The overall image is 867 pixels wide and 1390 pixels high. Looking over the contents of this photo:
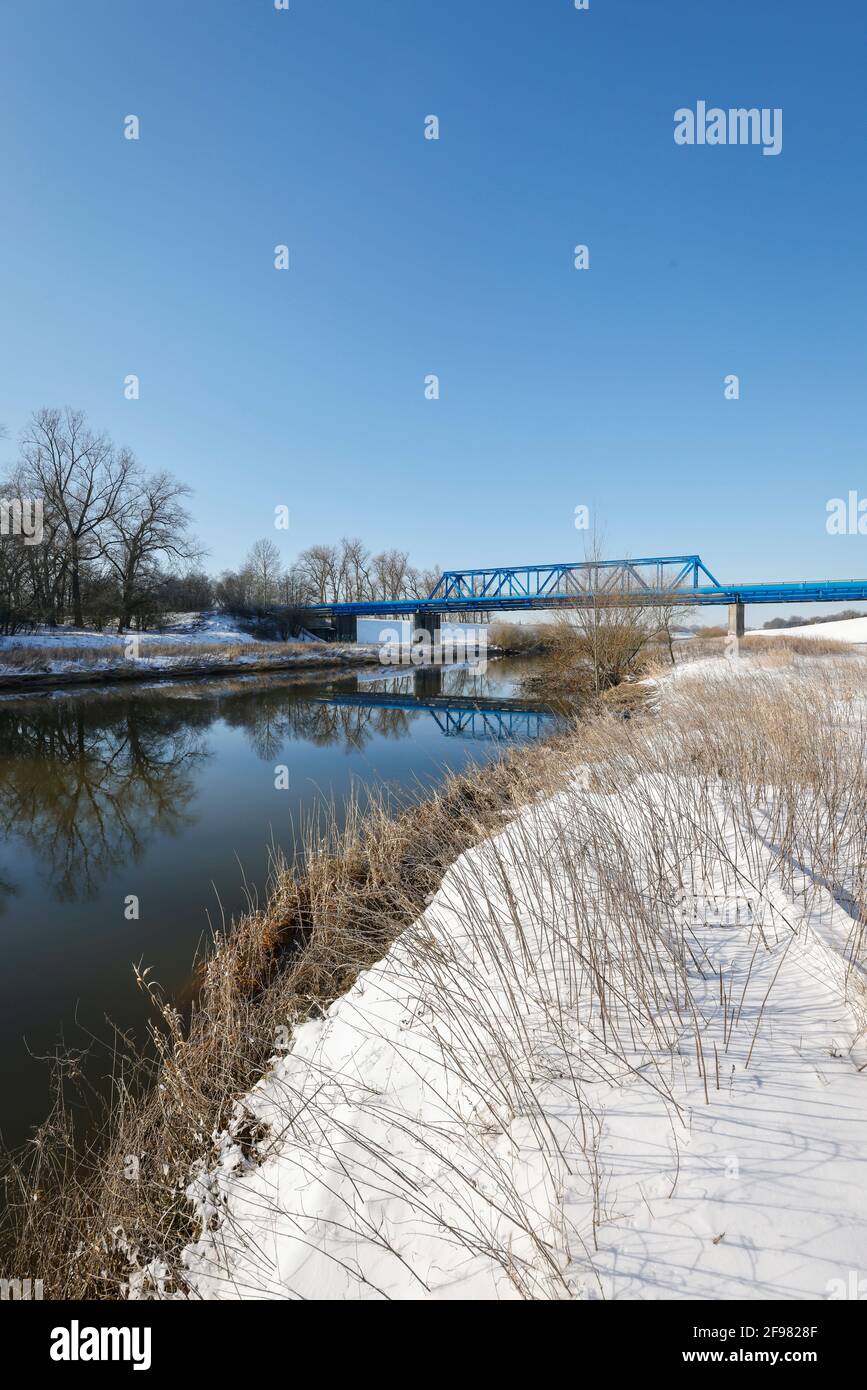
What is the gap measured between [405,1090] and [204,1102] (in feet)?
3.78

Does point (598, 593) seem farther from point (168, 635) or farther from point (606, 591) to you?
point (168, 635)

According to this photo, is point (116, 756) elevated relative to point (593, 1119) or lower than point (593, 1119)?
lower

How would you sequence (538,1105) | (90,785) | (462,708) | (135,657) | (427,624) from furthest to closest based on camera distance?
(427,624) → (135,657) → (462,708) → (90,785) → (538,1105)

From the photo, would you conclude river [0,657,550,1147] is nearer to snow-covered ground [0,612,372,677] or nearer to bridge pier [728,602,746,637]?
snow-covered ground [0,612,372,677]

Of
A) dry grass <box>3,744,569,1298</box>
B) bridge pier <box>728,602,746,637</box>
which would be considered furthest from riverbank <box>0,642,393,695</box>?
dry grass <box>3,744,569,1298</box>

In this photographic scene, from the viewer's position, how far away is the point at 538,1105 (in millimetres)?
1821

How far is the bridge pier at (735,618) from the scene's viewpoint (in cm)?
3681

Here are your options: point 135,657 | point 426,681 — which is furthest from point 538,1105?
point 135,657

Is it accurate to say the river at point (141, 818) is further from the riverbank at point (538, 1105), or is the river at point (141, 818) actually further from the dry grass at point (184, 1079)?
the riverbank at point (538, 1105)

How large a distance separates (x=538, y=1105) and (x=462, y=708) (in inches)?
777

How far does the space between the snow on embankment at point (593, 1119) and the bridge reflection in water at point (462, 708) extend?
34.2 feet

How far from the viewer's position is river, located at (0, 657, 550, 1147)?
14.4ft

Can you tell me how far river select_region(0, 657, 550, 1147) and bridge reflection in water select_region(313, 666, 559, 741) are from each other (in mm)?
160

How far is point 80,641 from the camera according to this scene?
30.7 metres
